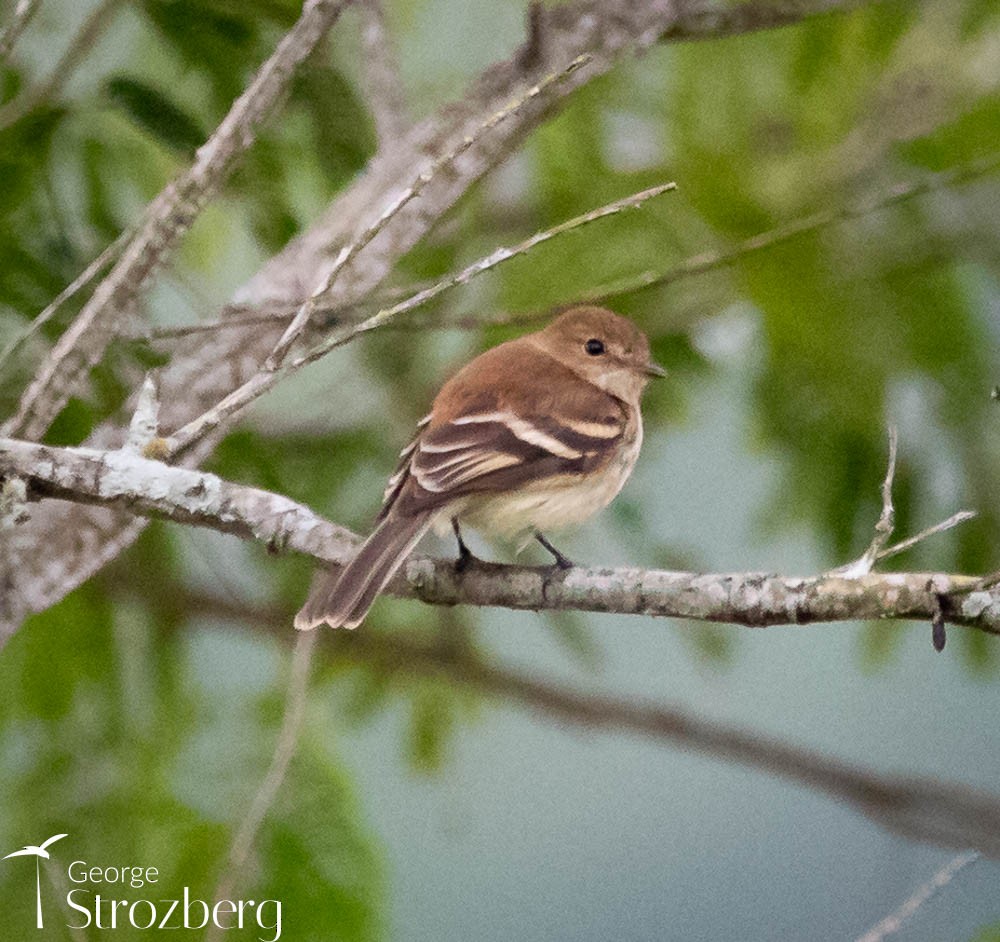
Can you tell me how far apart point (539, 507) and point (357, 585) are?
0.86 meters

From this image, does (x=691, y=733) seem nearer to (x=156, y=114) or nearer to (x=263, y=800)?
(x=263, y=800)

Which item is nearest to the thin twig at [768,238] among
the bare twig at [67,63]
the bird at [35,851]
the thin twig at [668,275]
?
the thin twig at [668,275]

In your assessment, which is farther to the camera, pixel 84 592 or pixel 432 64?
pixel 432 64

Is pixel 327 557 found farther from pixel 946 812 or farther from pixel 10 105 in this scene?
pixel 946 812

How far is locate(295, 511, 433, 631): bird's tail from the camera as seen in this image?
252 centimetres

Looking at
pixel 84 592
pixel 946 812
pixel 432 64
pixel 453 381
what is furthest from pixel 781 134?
pixel 84 592

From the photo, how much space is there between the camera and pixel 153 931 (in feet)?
10.9

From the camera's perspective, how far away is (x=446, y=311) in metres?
4.24

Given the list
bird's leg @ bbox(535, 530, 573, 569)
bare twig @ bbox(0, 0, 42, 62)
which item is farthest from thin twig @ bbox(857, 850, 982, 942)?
bare twig @ bbox(0, 0, 42, 62)

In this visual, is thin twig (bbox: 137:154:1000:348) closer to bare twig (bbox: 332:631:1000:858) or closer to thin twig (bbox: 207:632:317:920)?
thin twig (bbox: 207:632:317:920)

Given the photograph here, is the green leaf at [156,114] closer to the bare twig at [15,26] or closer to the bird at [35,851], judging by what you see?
the bare twig at [15,26]

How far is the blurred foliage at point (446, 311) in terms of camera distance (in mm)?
3441

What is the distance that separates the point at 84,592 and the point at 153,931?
126 cm

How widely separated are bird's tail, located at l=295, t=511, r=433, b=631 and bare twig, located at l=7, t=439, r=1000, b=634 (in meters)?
0.04
